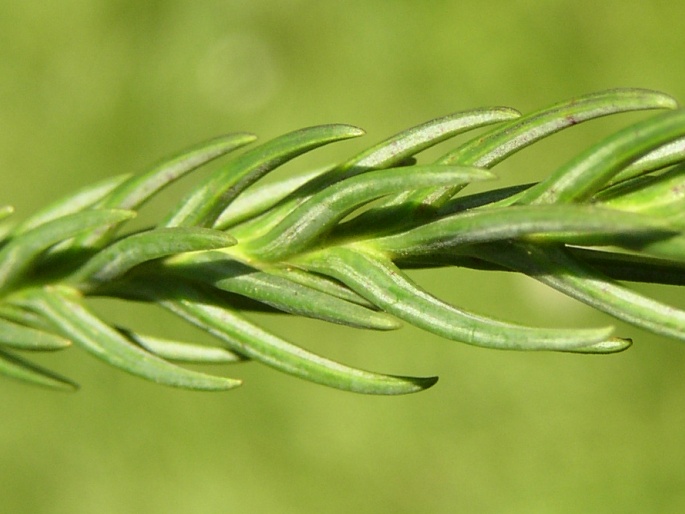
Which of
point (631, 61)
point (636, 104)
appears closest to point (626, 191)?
point (636, 104)

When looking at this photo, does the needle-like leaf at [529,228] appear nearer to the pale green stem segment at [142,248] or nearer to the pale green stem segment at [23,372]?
the pale green stem segment at [142,248]

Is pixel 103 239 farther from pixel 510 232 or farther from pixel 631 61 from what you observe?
pixel 631 61

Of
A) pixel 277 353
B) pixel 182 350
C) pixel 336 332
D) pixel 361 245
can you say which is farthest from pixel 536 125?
pixel 336 332

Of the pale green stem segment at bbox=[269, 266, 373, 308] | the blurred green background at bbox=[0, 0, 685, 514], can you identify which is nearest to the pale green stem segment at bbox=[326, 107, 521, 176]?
the pale green stem segment at bbox=[269, 266, 373, 308]

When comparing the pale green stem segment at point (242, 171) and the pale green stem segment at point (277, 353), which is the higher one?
the pale green stem segment at point (242, 171)

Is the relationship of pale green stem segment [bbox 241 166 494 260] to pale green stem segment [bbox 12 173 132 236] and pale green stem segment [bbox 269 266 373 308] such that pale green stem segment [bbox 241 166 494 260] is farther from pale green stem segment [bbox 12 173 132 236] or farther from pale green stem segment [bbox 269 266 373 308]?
pale green stem segment [bbox 12 173 132 236]

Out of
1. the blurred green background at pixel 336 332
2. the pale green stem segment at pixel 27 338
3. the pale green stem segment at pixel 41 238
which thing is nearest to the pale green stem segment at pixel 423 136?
the pale green stem segment at pixel 41 238

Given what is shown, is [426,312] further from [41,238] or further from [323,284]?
[41,238]
